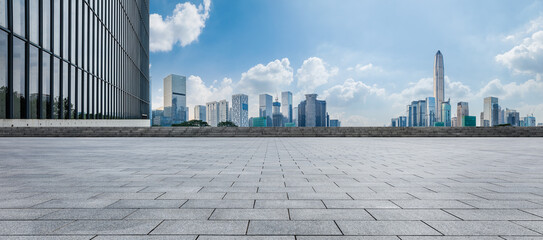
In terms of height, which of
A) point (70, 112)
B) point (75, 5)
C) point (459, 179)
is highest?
point (75, 5)

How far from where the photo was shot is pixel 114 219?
9.99ft

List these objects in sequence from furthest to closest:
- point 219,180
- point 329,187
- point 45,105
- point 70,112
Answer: point 70,112 → point 45,105 → point 219,180 → point 329,187

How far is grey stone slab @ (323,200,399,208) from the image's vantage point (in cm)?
357

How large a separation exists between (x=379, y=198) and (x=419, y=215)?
0.76 meters

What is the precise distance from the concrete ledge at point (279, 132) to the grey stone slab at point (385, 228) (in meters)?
21.1

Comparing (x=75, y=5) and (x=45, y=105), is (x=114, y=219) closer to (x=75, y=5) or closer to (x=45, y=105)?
(x=45, y=105)

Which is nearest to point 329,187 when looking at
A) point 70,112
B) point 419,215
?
point 419,215

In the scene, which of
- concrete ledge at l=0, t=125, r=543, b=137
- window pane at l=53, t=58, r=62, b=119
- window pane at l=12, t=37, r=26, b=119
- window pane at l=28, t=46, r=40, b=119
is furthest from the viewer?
window pane at l=53, t=58, r=62, b=119

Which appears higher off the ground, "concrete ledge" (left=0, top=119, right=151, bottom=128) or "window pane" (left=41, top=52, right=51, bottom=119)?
"window pane" (left=41, top=52, right=51, bottom=119)

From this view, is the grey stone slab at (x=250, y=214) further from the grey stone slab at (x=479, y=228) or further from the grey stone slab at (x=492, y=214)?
the grey stone slab at (x=492, y=214)

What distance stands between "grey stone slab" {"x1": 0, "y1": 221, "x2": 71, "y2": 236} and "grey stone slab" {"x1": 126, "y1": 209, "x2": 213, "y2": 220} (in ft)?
2.17

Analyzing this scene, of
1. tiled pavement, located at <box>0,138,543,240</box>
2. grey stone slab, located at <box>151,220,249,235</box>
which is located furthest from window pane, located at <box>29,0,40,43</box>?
grey stone slab, located at <box>151,220,249,235</box>

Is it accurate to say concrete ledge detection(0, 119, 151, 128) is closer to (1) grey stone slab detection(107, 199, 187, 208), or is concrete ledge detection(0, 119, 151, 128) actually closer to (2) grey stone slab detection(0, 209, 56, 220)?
(2) grey stone slab detection(0, 209, 56, 220)

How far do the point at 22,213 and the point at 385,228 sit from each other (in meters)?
3.87
